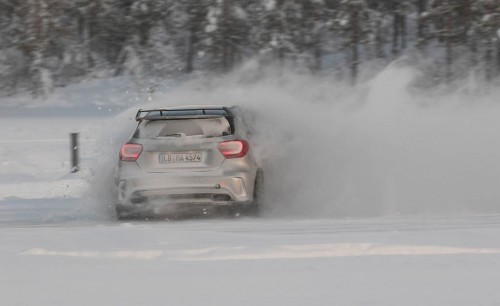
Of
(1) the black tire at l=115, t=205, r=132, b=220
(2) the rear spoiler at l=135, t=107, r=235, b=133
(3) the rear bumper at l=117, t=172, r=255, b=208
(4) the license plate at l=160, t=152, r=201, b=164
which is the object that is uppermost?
(2) the rear spoiler at l=135, t=107, r=235, b=133

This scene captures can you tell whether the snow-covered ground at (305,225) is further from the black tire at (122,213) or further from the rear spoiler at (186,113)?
the rear spoiler at (186,113)

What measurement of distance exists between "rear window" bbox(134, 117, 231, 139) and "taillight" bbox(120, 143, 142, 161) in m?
0.13

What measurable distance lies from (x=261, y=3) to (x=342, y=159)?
44.2m

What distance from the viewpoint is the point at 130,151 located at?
35.3 ft

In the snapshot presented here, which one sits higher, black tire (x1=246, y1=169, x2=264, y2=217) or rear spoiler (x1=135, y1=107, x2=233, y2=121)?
rear spoiler (x1=135, y1=107, x2=233, y2=121)

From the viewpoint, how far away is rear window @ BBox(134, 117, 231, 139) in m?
10.8

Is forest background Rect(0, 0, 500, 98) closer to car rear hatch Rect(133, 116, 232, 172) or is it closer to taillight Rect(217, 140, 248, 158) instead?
taillight Rect(217, 140, 248, 158)

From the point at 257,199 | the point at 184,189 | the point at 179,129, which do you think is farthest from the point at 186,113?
the point at 257,199

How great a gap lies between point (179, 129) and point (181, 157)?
444mm

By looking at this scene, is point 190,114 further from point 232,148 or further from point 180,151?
point 232,148

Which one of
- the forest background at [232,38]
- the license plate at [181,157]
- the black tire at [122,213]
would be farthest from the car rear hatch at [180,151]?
the forest background at [232,38]

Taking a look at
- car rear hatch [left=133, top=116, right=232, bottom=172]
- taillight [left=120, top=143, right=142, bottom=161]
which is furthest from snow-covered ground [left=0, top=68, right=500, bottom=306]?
taillight [left=120, top=143, right=142, bottom=161]

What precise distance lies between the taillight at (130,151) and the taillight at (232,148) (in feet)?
2.94

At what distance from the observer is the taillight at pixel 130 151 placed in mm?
10719
